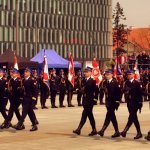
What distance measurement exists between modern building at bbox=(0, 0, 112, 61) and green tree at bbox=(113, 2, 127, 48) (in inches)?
330

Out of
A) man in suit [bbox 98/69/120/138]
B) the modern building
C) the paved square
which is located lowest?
the paved square

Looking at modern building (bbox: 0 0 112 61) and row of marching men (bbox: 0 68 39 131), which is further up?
modern building (bbox: 0 0 112 61)

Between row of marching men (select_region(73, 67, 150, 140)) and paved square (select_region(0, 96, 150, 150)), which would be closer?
paved square (select_region(0, 96, 150, 150))

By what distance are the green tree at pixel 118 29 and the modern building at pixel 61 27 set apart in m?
8.38

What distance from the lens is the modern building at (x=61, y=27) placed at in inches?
4114

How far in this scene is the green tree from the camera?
133625mm

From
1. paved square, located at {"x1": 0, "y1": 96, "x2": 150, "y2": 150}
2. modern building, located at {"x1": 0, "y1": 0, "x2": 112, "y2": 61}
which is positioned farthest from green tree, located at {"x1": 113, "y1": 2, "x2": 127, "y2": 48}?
paved square, located at {"x1": 0, "y1": 96, "x2": 150, "y2": 150}

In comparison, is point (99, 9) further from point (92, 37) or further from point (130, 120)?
point (130, 120)

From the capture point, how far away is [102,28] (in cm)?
12312

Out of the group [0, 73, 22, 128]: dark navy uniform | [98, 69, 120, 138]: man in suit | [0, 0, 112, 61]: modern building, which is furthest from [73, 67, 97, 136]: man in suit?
[0, 0, 112, 61]: modern building

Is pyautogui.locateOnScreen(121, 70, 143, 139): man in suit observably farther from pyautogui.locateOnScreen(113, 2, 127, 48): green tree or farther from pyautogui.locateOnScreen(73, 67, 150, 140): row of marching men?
pyautogui.locateOnScreen(113, 2, 127, 48): green tree

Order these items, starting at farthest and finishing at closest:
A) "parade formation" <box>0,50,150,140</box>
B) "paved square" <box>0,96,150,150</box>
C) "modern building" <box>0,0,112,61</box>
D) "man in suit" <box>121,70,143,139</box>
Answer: "modern building" <box>0,0,112,61</box> → "parade formation" <box>0,50,150,140</box> → "man in suit" <box>121,70,143,139</box> → "paved square" <box>0,96,150,150</box>

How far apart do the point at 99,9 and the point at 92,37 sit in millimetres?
6635

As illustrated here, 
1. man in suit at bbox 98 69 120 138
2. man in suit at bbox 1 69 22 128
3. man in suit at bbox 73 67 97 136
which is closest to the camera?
man in suit at bbox 98 69 120 138
